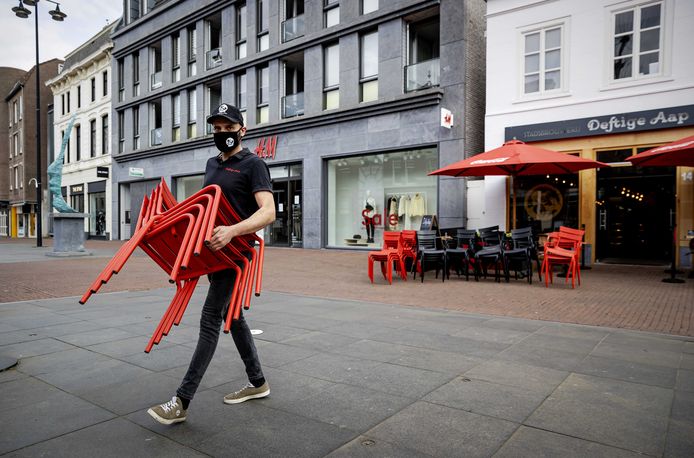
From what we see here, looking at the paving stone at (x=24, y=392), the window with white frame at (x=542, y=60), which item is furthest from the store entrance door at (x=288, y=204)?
the paving stone at (x=24, y=392)

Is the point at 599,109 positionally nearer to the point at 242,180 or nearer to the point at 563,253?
the point at 563,253

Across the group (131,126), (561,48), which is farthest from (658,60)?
(131,126)

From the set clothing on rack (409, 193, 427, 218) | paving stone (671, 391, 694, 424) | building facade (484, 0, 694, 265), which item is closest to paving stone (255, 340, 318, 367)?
paving stone (671, 391, 694, 424)

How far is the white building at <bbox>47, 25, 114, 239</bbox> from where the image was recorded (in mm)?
31516

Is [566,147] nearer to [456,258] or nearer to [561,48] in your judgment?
[561,48]

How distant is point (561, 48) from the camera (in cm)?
1351

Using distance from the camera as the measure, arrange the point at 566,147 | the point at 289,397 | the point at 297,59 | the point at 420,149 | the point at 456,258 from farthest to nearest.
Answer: the point at 297,59
the point at 420,149
the point at 566,147
the point at 456,258
the point at 289,397

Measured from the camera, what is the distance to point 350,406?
3365 mm

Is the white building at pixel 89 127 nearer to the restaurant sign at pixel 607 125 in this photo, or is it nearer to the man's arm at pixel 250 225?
the restaurant sign at pixel 607 125

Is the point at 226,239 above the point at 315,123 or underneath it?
underneath

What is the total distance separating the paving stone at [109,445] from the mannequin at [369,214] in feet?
49.8

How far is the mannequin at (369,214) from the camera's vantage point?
707 inches

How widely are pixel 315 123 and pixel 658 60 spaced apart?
37.9 ft

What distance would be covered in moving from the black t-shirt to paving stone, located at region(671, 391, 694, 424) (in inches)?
122
